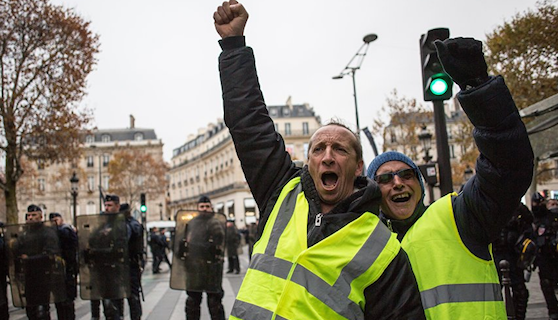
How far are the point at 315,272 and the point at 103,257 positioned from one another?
6459 millimetres

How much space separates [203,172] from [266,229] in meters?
82.6

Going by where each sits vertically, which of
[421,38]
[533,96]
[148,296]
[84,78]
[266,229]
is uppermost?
[84,78]

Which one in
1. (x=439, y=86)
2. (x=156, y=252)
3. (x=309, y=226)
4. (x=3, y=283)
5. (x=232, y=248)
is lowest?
(x=156, y=252)

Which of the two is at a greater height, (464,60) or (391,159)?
(464,60)

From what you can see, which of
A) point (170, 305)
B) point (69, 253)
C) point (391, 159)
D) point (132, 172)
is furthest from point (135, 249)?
point (132, 172)

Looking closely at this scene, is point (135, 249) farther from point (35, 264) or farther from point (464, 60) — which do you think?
point (464, 60)

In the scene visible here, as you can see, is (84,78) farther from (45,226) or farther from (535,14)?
(535,14)

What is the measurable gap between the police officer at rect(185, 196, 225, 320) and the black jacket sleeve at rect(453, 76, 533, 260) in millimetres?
5453

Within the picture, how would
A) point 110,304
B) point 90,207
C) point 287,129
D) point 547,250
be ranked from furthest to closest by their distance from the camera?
point 90,207 < point 287,129 < point 547,250 < point 110,304

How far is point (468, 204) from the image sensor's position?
220cm

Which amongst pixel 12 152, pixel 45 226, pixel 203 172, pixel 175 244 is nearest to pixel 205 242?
pixel 175 244

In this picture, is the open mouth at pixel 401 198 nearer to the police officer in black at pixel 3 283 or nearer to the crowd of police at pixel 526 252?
the crowd of police at pixel 526 252

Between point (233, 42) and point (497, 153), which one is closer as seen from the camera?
point (497, 153)

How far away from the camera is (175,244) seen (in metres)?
7.70
